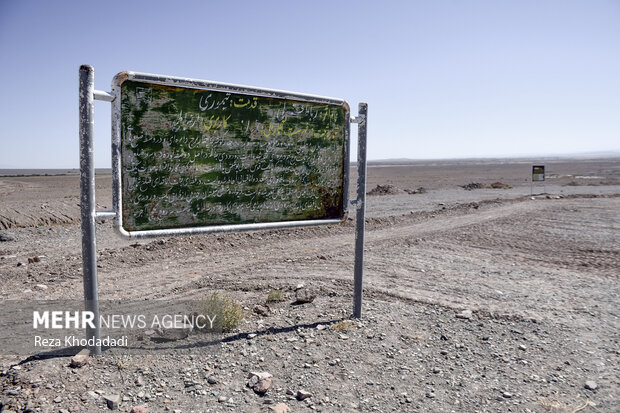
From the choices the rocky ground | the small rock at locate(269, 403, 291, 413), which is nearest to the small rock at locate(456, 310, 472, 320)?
the rocky ground

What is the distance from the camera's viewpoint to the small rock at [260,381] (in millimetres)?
3416

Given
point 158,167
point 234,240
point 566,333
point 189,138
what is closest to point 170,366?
point 158,167

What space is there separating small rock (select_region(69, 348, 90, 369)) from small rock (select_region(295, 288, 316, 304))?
2.52m

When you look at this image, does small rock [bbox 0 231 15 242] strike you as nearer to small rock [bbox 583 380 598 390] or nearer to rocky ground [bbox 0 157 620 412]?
rocky ground [bbox 0 157 620 412]

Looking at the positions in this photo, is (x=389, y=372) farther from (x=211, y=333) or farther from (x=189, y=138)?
(x=189, y=138)

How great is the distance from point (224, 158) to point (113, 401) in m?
2.36

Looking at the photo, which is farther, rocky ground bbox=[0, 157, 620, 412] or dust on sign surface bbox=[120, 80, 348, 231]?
dust on sign surface bbox=[120, 80, 348, 231]

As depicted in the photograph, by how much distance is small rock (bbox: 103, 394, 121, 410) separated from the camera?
310 centimetres

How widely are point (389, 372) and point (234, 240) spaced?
6372 mm

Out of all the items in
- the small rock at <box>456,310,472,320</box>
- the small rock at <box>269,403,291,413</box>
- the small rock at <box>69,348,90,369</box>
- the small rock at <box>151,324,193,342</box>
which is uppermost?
the small rock at <box>69,348,90,369</box>

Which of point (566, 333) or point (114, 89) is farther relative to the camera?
point (566, 333)

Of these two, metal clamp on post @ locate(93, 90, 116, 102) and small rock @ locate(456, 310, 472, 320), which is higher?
metal clamp on post @ locate(93, 90, 116, 102)

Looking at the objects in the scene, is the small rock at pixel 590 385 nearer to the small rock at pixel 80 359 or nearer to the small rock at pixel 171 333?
the small rock at pixel 171 333

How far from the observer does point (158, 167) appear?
12.8 feet
